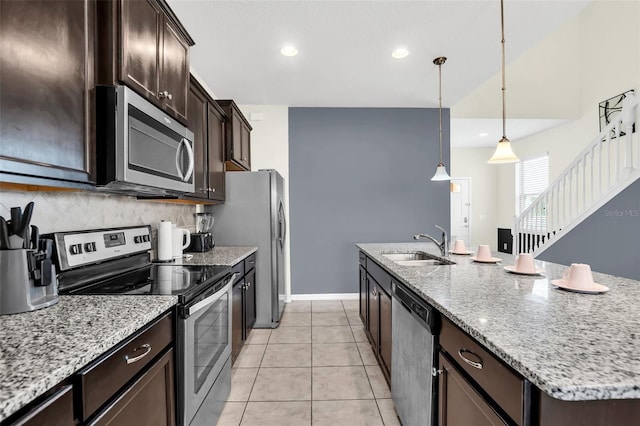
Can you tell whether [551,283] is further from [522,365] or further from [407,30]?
[407,30]

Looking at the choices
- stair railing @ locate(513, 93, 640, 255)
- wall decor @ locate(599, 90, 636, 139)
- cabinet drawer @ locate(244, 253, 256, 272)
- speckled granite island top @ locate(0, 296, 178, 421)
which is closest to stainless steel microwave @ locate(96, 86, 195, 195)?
speckled granite island top @ locate(0, 296, 178, 421)

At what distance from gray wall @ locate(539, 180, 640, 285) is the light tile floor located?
9.86ft

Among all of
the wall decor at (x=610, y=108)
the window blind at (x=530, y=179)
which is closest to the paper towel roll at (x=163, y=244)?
the wall decor at (x=610, y=108)

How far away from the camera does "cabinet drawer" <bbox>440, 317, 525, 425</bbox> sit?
2.46 ft

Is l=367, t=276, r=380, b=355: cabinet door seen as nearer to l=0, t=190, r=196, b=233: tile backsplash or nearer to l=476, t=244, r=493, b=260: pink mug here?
l=476, t=244, r=493, b=260: pink mug

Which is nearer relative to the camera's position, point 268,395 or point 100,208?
point 100,208

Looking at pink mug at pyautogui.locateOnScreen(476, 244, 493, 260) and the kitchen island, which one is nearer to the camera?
the kitchen island

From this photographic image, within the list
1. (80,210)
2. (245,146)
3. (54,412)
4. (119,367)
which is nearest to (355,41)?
(245,146)

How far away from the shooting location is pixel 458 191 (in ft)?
24.7

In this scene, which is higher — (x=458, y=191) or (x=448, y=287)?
(x=458, y=191)

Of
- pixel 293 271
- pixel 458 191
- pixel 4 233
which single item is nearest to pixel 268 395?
pixel 4 233

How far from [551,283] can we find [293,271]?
3.41m

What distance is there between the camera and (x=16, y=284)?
3.33 ft

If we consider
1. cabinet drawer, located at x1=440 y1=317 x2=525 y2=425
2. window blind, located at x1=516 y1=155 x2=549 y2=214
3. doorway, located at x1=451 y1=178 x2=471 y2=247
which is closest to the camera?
cabinet drawer, located at x1=440 y1=317 x2=525 y2=425
